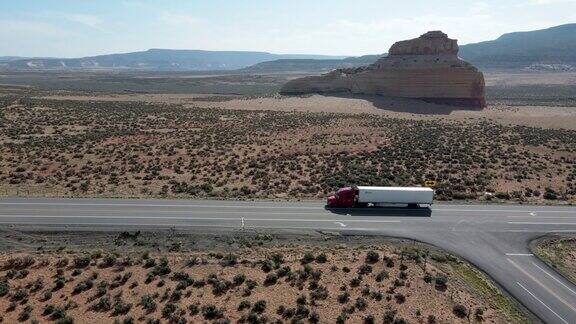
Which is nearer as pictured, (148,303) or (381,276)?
(148,303)

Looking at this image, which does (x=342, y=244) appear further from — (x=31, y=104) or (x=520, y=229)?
(x=31, y=104)

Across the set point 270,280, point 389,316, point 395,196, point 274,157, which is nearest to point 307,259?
point 270,280

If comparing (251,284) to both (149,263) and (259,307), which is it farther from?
(149,263)

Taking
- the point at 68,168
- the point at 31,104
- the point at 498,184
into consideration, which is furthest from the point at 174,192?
the point at 31,104

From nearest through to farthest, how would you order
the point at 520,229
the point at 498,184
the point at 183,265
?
the point at 183,265
the point at 520,229
the point at 498,184

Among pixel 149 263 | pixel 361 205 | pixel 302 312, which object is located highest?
pixel 361 205

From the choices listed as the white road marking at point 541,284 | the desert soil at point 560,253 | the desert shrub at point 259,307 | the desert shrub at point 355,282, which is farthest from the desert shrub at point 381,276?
the desert soil at point 560,253

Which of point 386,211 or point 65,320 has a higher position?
point 386,211
